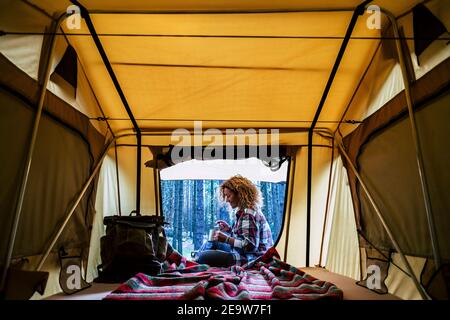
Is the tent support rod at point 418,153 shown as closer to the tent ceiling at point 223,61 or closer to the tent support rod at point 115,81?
the tent ceiling at point 223,61

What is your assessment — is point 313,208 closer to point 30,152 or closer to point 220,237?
point 220,237

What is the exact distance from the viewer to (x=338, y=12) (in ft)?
6.56

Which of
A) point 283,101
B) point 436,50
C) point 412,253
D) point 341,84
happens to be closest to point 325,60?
point 341,84

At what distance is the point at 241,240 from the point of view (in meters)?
2.96

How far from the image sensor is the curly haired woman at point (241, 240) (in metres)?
2.83

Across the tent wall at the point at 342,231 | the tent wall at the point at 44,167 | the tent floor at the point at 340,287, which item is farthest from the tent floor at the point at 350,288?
the tent wall at the point at 44,167

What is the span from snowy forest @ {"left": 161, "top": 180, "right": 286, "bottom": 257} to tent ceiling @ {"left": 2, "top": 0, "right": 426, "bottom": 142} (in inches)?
39.3

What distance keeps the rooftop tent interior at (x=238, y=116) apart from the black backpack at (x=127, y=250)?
0.16 metres

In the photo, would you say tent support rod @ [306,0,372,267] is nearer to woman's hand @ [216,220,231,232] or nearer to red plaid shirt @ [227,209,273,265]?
red plaid shirt @ [227,209,273,265]

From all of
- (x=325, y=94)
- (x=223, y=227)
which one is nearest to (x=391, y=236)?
(x=325, y=94)

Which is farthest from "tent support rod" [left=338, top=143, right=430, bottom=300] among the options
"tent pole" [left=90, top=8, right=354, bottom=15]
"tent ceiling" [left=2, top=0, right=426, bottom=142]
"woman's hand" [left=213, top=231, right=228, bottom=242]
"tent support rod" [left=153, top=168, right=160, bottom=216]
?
"tent support rod" [left=153, top=168, right=160, bottom=216]

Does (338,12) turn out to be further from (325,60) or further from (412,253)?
(412,253)

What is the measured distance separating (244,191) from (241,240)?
1.83 feet

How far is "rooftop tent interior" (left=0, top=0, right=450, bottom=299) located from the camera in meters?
1.56
